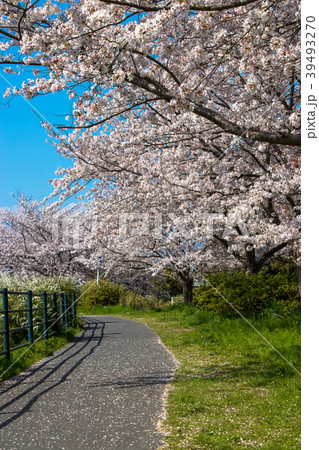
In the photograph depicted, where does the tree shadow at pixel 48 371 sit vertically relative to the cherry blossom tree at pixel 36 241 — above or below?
below

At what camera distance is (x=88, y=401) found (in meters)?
5.58

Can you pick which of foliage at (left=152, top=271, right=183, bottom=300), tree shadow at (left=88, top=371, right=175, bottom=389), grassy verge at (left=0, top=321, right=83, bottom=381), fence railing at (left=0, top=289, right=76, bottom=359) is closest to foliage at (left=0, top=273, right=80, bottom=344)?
fence railing at (left=0, top=289, right=76, bottom=359)

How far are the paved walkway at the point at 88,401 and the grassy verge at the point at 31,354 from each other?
201mm

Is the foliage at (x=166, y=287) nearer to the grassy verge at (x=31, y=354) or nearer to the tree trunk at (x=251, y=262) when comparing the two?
the tree trunk at (x=251, y=262)

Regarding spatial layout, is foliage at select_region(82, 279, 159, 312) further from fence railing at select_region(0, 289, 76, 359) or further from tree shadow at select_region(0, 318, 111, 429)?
tree shadow at select_region(0, 318, 111, 429)

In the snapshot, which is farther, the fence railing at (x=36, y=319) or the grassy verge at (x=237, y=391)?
the fence railing at (x=36, y=319)

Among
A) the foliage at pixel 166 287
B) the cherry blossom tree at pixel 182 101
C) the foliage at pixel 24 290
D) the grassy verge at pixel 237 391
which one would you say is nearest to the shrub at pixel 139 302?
the foliage at pixel 166 287

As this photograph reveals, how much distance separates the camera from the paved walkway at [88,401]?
13.8ft

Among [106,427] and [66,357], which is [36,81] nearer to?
[106,427]

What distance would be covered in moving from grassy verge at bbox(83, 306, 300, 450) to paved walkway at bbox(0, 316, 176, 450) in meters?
0.29

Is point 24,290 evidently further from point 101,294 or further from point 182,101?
point 101,294

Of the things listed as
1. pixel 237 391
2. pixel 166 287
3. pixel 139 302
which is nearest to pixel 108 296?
pixel 139 302
